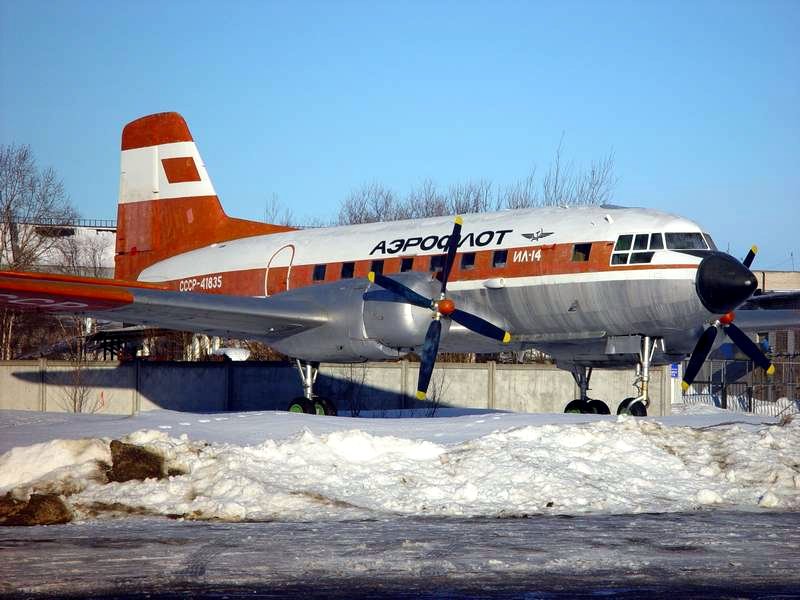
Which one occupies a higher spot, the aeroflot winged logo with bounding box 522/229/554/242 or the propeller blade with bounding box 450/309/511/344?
the aeroflot winged logo with bounding box 522/229/554/242

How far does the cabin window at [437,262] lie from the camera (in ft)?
74.4

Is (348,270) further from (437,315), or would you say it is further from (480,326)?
(480,326)

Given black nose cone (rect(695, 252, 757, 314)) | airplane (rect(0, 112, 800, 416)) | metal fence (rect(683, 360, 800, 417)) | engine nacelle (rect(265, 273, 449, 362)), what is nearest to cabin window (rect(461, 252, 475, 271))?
airplane (rect(0, 112, 800, 416))

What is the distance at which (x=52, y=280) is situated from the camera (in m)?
20.3

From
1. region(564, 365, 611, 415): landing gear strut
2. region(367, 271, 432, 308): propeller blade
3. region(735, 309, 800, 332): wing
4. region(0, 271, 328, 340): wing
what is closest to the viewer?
region(0, 271, 328, 340): wing

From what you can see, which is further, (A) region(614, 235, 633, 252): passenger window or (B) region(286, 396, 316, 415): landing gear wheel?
(B) region(286, 396, 316, 415): landing gear wheel

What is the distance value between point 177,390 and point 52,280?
12202 millimetres

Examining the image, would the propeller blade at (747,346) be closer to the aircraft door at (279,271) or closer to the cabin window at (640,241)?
the cabin window at (640,241)

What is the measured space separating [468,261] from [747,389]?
2453 cm

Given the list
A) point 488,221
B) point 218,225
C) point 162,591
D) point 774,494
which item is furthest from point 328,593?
point 218,225

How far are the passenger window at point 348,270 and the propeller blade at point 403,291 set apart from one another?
302 centimetres

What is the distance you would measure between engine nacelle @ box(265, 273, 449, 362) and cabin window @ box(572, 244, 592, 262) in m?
3.14

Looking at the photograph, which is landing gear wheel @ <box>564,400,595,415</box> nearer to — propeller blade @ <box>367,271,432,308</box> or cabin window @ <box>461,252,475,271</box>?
cabin window @ <box>461,252,475,271</box>

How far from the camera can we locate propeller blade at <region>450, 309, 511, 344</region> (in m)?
21.7
